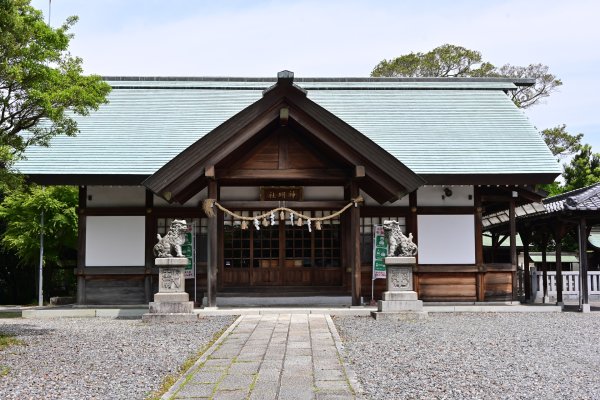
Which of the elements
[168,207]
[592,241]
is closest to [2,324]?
[168,207]

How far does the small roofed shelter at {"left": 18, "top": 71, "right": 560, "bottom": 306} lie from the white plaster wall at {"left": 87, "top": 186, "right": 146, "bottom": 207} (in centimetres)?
3

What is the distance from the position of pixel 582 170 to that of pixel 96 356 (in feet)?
89.0

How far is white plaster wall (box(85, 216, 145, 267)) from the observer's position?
15086 millimetres

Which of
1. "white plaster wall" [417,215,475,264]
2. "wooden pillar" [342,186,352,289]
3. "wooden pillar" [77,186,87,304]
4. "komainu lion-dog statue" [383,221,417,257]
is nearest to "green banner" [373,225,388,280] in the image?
"wooden pillar" [342,186,352,289]

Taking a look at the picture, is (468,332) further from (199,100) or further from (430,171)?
(199,100)

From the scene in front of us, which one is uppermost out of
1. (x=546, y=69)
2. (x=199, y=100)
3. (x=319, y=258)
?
(x=546, y=69)

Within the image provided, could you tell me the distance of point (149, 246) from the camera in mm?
15055

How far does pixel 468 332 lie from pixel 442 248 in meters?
4.92

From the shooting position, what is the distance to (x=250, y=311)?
12.9 meters

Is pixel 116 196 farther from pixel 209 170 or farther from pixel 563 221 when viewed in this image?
pixel 563 221

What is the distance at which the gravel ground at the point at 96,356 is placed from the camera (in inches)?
246

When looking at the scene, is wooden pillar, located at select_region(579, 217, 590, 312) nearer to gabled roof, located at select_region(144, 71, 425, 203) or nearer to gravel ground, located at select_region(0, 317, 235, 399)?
gabled roof, located at select_region(144, 71, 425, 203)

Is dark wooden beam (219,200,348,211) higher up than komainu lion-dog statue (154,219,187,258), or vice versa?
dark wooden beam (219,200,348,211)

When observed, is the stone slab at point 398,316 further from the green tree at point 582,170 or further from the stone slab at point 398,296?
the green tree at point 582,170
